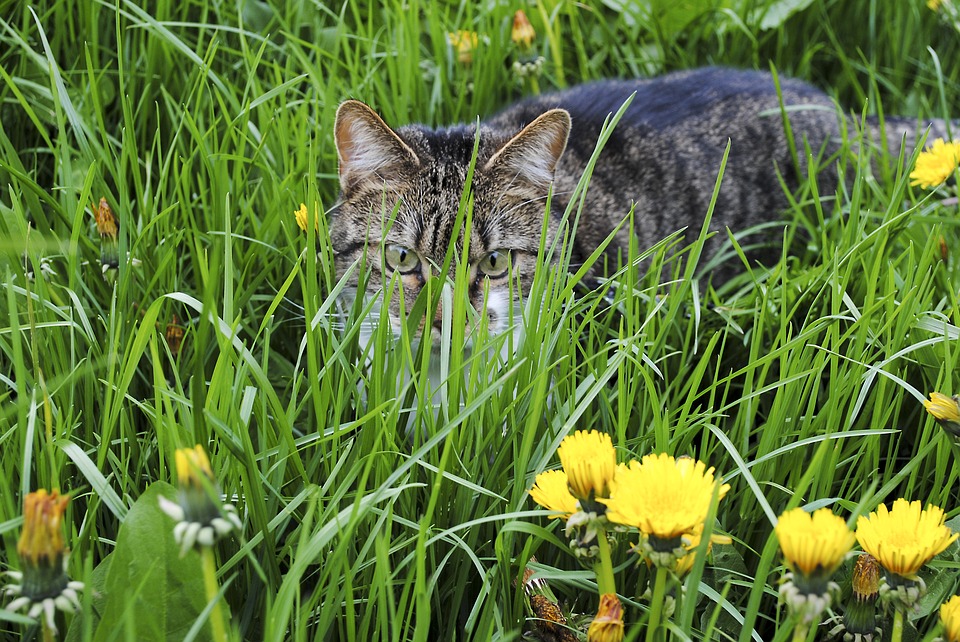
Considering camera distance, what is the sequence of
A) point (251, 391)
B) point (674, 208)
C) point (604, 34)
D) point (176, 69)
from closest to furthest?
point (251, 391) < point (176, 69) < point (674, 208) < point (604, 34)

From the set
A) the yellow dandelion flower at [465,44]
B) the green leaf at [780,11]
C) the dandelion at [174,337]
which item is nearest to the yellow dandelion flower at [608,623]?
the dandelion at [174,337]

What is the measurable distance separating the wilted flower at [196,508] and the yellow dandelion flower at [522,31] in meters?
2.07

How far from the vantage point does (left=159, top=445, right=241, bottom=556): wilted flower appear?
846mm

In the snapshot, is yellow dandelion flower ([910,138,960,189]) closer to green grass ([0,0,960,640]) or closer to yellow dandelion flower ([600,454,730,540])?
green grass ([0,0,960,640])

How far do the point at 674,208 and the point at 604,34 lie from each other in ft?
2.50

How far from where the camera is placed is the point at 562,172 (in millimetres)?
2484

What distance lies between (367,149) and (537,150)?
385 millimetres

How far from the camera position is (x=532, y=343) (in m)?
1.41

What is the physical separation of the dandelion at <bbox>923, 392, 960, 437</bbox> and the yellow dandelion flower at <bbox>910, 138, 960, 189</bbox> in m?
0.84

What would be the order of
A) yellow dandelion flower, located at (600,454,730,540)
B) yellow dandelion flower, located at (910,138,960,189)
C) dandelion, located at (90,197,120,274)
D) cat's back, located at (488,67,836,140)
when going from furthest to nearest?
cat's back, located at (488,67,836,140)
yellow dandelion flower, located at (910,138,960,189)
dandelion, located at (90,197,120,274)
yellow dandelion flower, located at (600,454,730,540)

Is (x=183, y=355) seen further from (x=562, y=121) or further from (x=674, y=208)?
(x=674, y=208)

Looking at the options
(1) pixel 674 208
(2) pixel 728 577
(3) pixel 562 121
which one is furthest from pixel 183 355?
(1) pixel 674 208

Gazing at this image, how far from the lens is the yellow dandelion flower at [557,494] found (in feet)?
3.51

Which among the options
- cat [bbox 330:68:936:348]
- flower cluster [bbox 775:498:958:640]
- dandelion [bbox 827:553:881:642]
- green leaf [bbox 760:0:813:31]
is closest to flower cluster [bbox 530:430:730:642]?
flower cluster [bbox 775:498:958:640]
